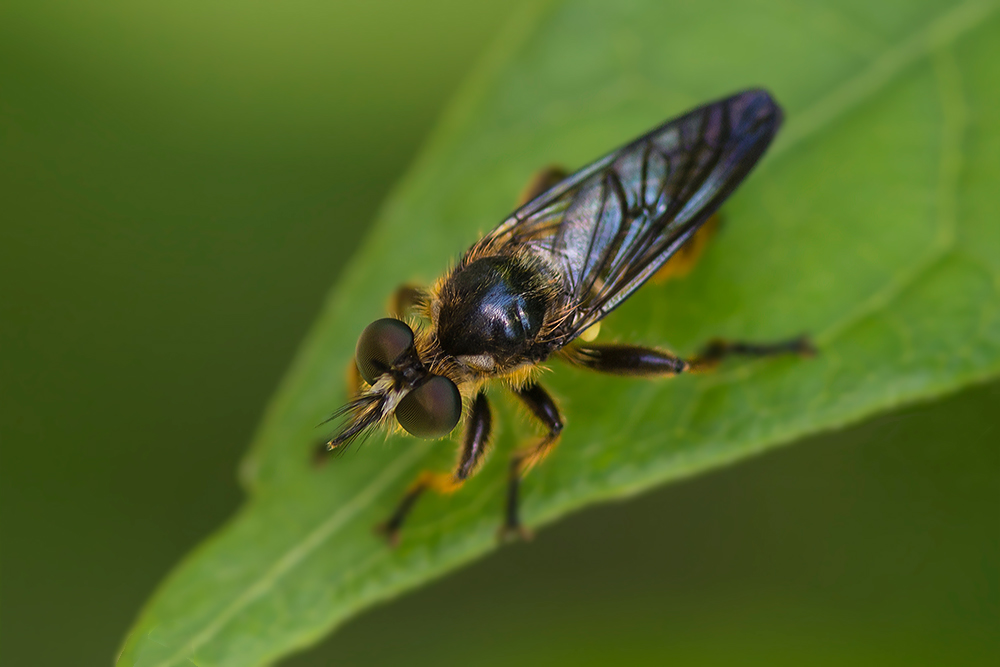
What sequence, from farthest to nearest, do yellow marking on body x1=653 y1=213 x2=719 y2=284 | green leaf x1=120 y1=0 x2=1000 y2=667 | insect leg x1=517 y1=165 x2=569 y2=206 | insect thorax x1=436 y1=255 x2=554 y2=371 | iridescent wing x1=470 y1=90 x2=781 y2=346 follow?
insect leg x1=517 y1=165 x2=569 y2=206 < yellow marking on body x1=653 y1=213 x2=719 y2=284 < iridescent wing x1=470 y1=90 x2=781 y2=346 < insect thorax x1=436 y1=255 x2=554 y2=371 < green leaf x1=120 y1=0 x2=1000 y2=667

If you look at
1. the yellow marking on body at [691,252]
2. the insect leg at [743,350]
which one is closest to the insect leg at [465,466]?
the insect leg at [743,350]

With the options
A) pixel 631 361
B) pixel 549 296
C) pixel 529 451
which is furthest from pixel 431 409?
pixel 631 361

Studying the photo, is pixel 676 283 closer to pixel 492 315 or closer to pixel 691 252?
pixel 691 252

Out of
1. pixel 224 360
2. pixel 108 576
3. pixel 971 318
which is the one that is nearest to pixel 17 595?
pixel 108 576

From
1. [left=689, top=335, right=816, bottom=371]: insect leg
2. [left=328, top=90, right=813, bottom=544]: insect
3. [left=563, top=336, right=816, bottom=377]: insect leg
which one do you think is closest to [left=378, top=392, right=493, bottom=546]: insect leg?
[left=328, top=90, right=813, bottom=544]: insect

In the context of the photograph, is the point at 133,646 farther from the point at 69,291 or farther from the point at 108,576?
the point at 69,291

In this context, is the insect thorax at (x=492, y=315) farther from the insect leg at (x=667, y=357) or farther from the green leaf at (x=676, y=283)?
the insect leg at (x=667, y=357)

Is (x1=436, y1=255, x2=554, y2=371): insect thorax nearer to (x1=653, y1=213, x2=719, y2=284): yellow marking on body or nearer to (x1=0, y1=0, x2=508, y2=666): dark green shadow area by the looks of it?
(x1=653, y1=213, x2=719, y2=284): yellow marking on body
